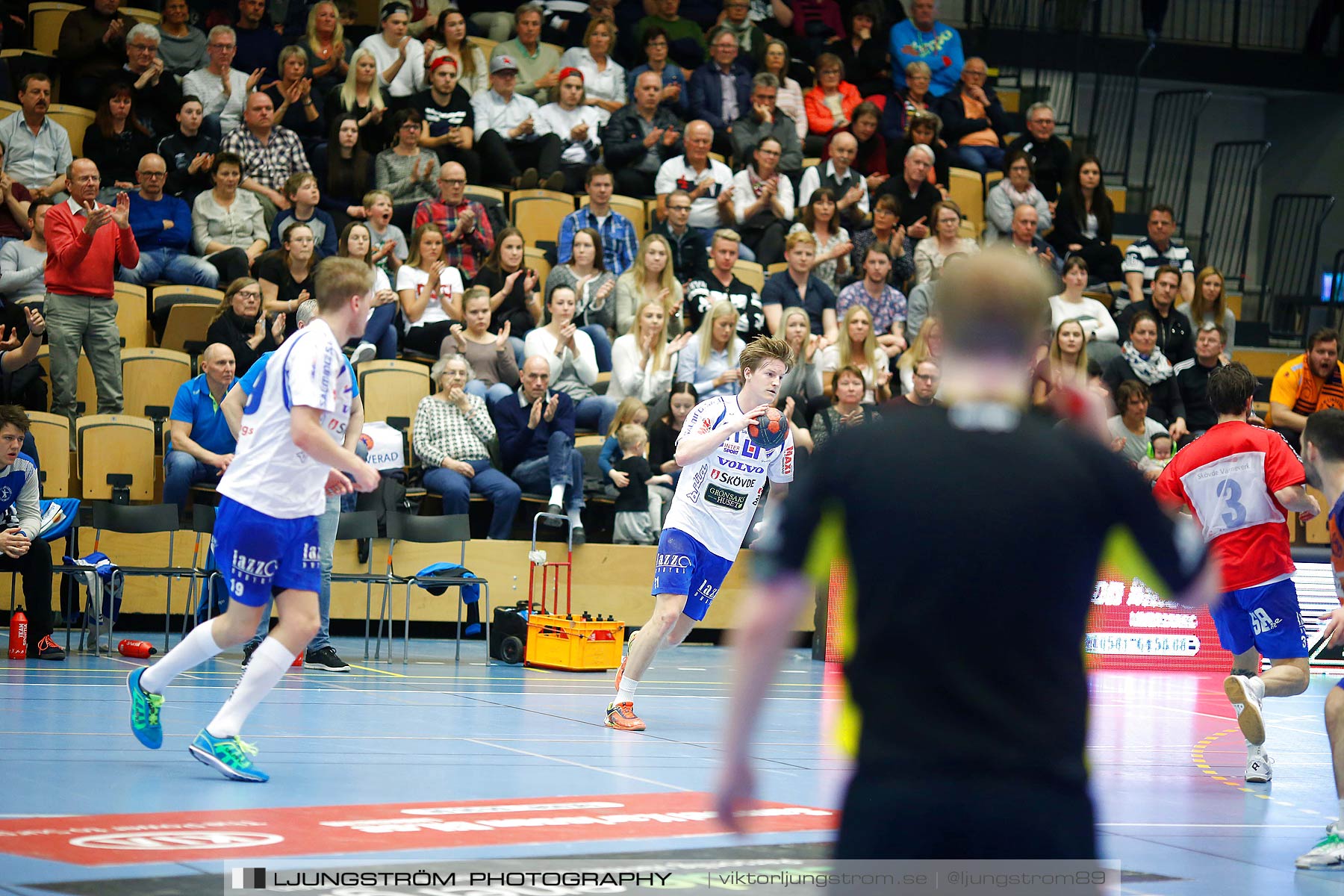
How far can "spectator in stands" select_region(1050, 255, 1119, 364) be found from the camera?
1575cm

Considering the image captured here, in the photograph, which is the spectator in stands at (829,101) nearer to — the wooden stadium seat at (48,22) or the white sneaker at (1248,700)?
the wooden stadium seat at (48,22)

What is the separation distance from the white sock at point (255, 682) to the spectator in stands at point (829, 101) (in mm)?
12885

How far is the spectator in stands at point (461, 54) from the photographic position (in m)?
16.1

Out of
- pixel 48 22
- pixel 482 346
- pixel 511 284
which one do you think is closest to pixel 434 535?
pixel 482 346

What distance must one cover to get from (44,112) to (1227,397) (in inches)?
428

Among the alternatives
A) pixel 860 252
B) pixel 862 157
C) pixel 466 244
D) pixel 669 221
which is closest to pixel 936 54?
pixel 862 157

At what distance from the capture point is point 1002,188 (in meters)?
17.6

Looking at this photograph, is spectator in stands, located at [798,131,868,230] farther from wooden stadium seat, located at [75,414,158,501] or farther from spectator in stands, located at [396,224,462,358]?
wooden stadium seat, located at [75,414,158,501]

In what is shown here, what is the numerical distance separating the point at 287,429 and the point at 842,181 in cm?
1139

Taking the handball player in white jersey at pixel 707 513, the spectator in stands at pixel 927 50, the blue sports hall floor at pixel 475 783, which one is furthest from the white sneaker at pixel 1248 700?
the spectator in stands at pixel 927 50

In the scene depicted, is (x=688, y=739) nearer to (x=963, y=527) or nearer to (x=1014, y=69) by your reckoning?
(x=963, y=527)

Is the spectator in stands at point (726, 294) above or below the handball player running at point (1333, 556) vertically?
above

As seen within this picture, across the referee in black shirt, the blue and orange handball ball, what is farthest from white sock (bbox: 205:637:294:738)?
the referee in black shirt

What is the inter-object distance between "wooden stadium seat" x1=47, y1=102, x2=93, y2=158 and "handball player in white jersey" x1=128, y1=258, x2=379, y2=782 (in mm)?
9284
